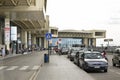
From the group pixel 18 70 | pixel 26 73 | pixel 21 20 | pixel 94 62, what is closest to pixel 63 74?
pixel 26 73

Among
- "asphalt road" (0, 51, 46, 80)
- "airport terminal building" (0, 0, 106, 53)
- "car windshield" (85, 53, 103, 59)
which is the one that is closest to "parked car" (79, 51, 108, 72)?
"car windshield" (85, 53, 103, 59)

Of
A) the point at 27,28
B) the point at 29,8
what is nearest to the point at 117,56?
the point at 29,8

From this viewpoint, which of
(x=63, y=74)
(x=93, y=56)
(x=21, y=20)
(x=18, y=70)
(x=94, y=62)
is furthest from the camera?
(x=21, y=20)

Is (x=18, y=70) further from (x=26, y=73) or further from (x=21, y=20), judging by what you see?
(x=21, y=20)

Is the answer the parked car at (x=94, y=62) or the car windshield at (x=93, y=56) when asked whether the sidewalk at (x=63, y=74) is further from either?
the car windshield at (x=93, y=56)

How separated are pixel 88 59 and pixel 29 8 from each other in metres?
31.8

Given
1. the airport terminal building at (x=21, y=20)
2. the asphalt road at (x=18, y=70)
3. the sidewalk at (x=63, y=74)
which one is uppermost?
the airport terminal building at (x=21, y=20)

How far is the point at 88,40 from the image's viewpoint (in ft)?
603

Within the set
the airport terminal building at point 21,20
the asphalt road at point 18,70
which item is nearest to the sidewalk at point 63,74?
the asphalt road at point 18,70

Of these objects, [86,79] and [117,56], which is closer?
[86,79]

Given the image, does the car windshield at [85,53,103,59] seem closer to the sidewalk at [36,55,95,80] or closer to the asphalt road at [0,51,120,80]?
the sidewalk at [36,55,95,80]

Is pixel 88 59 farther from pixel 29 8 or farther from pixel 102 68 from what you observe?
pixel 29 8

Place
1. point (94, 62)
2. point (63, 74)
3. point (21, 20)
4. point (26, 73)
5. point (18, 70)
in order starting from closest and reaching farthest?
point (63, 74) < point (26, 73) < point (94, 62) < point (18, 70) < point (21, 20)

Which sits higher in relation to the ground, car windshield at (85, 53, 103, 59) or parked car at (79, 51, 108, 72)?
car windshield at (85, 53, 103, 59)
